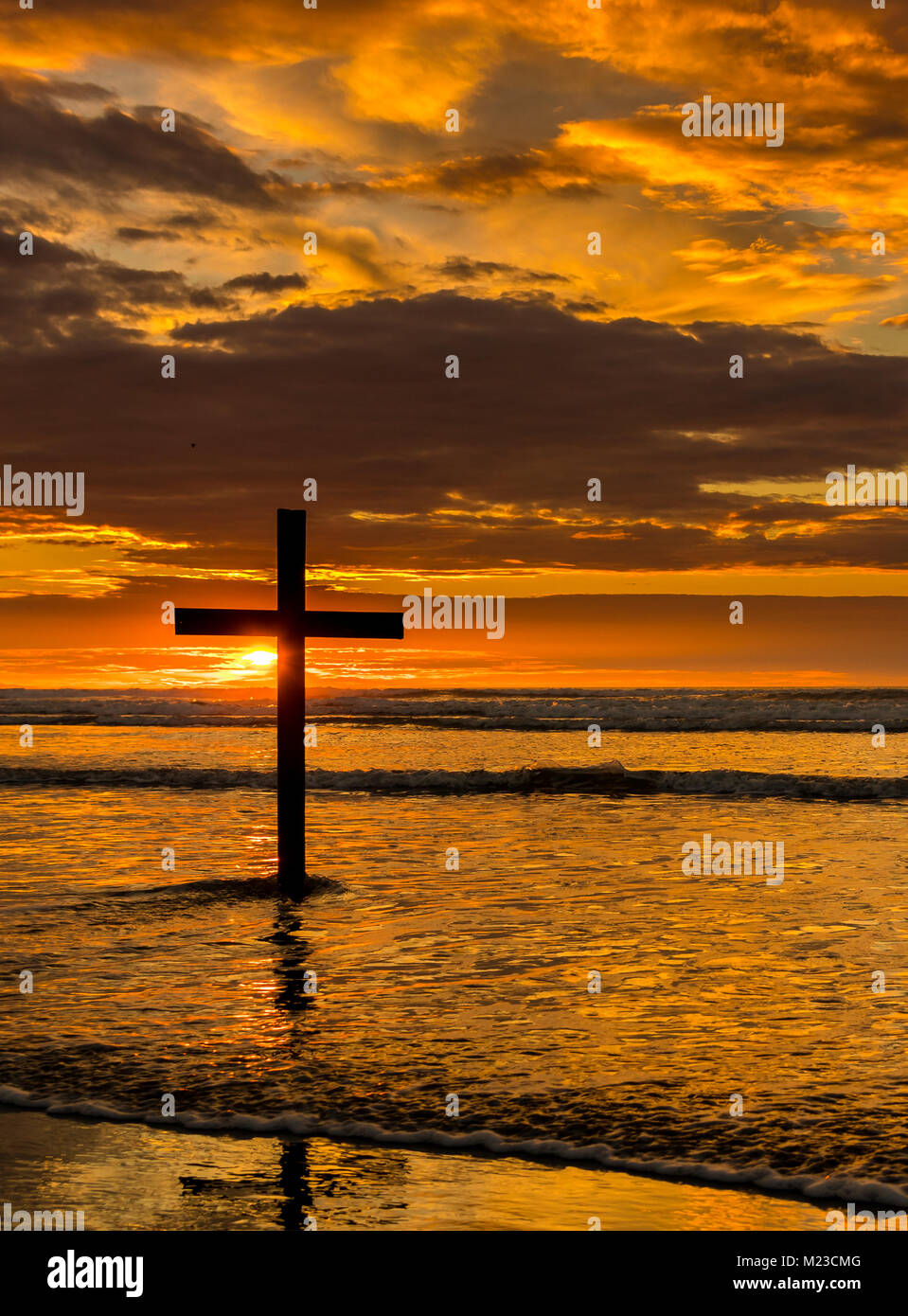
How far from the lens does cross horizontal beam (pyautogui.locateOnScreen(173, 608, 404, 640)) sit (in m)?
12.1

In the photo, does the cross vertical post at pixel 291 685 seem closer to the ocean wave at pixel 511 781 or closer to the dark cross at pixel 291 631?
the dark cross at pixel 291 631

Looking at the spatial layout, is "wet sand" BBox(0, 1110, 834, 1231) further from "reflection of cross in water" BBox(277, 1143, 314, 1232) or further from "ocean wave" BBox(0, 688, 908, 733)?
"ocean wave" BBox(0, 688, 908, 733)

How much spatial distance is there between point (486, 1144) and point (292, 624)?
7.39 metres

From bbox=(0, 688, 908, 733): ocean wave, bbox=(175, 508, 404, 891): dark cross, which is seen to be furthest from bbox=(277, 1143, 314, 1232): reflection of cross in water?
bbox=(0, 688, 908, 733): ocean wave

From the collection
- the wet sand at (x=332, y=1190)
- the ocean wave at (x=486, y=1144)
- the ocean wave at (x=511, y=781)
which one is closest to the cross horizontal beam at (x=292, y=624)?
the ocean wave at (x=486, y=1144)

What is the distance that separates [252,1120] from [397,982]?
285 cm

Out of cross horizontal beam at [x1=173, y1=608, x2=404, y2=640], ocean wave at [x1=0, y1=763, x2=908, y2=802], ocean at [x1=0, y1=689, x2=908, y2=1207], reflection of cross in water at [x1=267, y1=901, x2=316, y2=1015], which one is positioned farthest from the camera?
ocean wave at [x1=0, y1=763, x2=908, y2=802]

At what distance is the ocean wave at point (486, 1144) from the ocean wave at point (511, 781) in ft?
59.8

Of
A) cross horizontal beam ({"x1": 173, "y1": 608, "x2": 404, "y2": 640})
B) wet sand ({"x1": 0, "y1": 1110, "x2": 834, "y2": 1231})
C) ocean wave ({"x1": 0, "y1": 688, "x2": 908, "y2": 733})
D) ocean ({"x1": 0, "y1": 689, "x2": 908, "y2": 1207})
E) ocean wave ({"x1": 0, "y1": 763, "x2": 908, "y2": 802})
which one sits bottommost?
wet sand ({"x1": 0, "y1": 1110, "x2": 834, "y2": 1231})

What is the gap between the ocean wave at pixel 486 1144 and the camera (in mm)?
5145

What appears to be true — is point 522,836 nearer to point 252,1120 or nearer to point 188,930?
point 188,930
